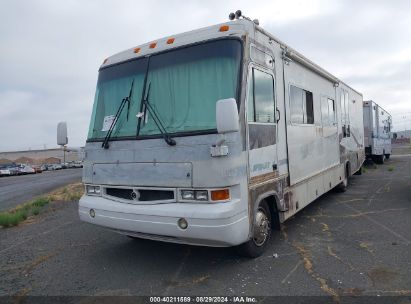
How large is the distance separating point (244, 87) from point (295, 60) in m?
2.39

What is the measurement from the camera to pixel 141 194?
191 inches

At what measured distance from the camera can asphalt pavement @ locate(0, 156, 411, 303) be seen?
4.34 metres

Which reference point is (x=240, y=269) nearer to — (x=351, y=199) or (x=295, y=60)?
(x=295, y=60)

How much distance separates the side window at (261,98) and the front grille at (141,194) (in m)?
1.39

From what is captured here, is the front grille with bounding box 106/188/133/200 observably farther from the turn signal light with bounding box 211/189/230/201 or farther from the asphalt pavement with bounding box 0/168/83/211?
the asphalt pavement with bounding box 0/168/83/211

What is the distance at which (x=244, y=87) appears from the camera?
456 centimetres

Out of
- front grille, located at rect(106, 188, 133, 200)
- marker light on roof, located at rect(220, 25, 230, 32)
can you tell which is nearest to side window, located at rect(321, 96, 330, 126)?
marker light on roof, located at rect(220, 25, 230, 32)

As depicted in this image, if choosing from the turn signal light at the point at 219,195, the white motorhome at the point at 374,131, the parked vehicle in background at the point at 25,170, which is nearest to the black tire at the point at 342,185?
the turn signal light at the point at 219,195

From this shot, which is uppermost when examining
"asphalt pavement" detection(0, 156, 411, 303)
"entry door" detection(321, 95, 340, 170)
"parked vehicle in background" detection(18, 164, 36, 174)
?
"entry door" detection(321, 95, 340, 170)

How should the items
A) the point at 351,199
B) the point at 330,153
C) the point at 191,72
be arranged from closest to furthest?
1. the point at 191,72
2. the point at 330,153
3. the point at 351,199

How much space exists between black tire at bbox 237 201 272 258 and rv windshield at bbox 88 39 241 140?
1.53 meters

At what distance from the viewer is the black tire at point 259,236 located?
5.01m

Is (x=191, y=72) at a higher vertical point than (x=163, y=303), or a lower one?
higher

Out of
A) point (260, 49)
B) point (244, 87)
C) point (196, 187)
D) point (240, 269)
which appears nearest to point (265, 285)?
point (240, 269)
